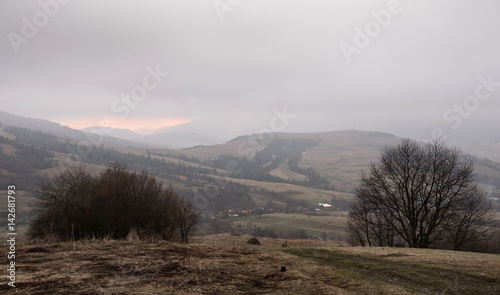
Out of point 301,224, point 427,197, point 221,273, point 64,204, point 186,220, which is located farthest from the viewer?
point 301,224

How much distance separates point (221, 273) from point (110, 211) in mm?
18187

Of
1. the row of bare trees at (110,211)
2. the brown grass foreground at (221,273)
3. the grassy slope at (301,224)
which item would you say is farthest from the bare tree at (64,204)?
the grassy slope at (301,224)

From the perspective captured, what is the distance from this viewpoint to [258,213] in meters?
161

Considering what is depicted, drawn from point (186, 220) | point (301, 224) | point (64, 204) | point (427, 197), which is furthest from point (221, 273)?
point (301, 224)

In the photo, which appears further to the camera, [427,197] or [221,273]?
[427,197]

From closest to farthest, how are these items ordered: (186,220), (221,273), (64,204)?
(221,273), (64,204), (186,220)

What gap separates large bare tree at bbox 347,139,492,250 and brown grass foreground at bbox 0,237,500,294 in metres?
19.5

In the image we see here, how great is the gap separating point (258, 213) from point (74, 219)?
13904 centimetres

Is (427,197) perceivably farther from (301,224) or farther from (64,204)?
(301,224)

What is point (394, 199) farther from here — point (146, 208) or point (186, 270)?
point (186, 270)

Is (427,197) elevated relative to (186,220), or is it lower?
elevated

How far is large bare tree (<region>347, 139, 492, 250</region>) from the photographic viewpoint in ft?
111

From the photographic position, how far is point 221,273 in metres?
11.7

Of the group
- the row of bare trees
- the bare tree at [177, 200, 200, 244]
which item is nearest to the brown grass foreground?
the row of bare trees
